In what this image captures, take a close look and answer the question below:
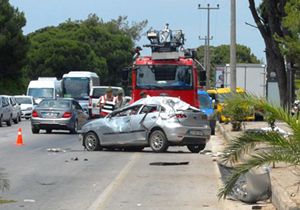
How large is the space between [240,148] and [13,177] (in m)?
6.75

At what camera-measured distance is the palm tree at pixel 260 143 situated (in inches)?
425

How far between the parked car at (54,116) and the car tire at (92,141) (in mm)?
9603

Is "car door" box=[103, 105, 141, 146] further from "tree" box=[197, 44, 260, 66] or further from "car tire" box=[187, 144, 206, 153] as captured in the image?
"tree" box=[197, 44, 260, 66]

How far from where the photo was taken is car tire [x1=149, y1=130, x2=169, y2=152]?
75.3ft

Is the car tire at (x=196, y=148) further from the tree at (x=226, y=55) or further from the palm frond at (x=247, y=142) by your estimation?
the tree at (x=226, y=55)

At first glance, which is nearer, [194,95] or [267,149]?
[267,149]

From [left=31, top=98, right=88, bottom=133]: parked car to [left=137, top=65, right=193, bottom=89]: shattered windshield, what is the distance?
5.98 m

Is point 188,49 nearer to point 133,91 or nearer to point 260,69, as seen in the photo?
point 133,91

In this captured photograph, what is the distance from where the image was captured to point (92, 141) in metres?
24.0

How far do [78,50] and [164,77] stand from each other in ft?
206

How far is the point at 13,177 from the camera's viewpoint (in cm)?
1653

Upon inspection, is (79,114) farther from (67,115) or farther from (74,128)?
(67,115)

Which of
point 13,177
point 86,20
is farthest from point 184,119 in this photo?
point 86,20

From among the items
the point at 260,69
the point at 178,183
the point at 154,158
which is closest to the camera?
the point at 178,183
